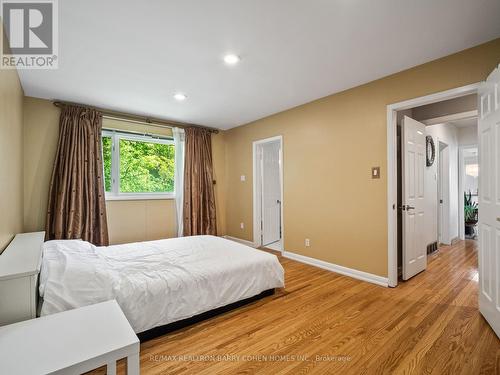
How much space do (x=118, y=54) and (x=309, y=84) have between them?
214 cm

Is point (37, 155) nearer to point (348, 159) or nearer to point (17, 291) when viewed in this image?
point (17, 291)

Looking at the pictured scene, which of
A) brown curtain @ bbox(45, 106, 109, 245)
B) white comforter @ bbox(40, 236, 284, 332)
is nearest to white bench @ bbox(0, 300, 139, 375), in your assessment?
white comforter @ bbox(40, 236, 284, 332)

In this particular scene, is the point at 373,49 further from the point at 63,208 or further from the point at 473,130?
the point at 473,130

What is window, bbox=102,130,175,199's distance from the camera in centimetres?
396

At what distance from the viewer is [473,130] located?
5.09 m

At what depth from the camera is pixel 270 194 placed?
16.2ft

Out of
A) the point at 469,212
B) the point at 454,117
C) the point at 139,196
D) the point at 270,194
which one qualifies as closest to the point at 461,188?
the point at 469,212

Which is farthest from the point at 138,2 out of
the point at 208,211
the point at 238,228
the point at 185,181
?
the point at 238,228

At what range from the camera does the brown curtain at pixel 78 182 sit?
332 cm

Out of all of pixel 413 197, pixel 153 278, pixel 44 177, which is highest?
pixel 44 177

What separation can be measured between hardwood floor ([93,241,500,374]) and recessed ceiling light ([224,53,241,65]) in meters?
2.50

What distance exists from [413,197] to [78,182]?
4612 mm

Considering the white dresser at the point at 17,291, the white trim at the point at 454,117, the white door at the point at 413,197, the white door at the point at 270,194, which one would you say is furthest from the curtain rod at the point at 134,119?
the white trim at the point at 454,117

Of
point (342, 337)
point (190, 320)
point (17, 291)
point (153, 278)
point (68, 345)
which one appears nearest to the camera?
point (68, 345)
